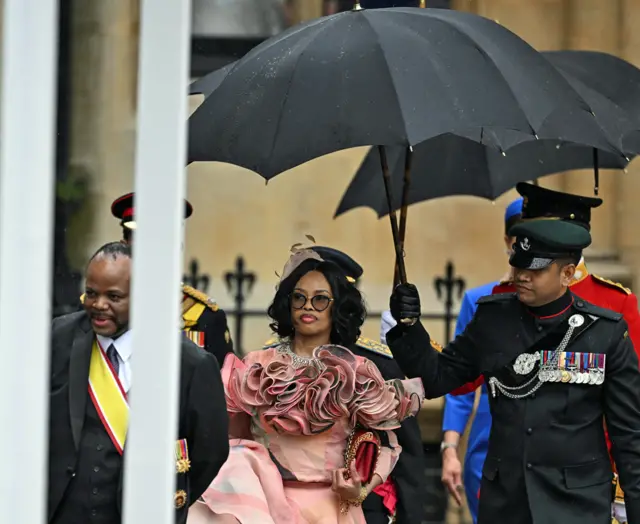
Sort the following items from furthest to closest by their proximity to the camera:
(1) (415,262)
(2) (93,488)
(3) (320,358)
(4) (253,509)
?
(1) (415,262) < (3) (320,358) < (4) (253,509) < (2) (93,488)

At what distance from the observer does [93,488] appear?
4273mm

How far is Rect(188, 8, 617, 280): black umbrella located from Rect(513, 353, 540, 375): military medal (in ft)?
2.30

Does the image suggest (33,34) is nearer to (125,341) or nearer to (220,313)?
(125,341)

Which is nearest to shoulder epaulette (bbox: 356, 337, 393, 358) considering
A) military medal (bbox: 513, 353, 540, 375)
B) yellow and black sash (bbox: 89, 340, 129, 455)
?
military medal (bbox: 513, 353, 540, 375)

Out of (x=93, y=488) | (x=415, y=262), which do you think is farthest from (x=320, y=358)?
(x=415, y=262)

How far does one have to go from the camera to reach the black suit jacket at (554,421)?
488 cm

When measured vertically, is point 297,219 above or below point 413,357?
above

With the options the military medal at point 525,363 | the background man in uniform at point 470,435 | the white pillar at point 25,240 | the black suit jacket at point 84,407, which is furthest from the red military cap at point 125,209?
the white pillar at point 25,240

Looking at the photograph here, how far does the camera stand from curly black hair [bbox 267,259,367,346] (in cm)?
533

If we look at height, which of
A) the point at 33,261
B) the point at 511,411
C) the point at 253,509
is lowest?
the point at 253,509

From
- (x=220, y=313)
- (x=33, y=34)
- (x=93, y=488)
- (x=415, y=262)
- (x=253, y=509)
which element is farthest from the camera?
(x=415, y=262)

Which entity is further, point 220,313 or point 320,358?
point 220,313

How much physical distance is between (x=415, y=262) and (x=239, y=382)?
200 inches

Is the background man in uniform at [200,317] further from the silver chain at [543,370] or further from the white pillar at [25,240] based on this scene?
the white pillar at [25,240]
